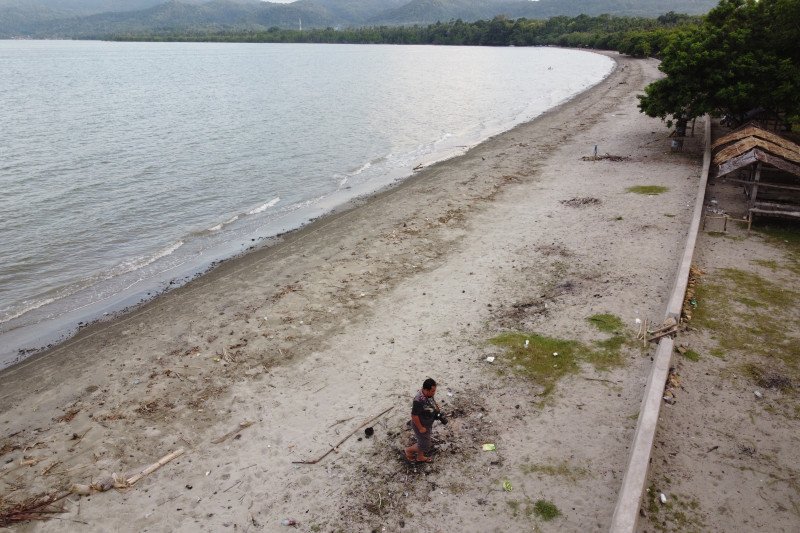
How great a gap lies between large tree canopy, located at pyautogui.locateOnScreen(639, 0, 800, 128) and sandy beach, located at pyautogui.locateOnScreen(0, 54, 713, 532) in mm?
7544

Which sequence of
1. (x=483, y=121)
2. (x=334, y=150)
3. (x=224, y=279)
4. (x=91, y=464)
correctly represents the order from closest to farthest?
(x=91, y=464) < (x=224, y=279) < (x=334, y=150) < (x=483, y=121)

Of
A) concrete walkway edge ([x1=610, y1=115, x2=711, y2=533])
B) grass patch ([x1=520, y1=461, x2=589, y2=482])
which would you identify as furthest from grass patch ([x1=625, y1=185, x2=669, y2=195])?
grass patch ([x1=520, y1=461, x2=589, y2=482])

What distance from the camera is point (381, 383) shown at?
11.2 metres

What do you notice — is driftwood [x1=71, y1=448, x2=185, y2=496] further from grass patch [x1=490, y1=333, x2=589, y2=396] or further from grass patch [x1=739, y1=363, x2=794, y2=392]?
grass patch [x1=739, y1=363, x2=794, y2=392]

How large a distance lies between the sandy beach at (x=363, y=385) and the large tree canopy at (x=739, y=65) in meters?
7.54

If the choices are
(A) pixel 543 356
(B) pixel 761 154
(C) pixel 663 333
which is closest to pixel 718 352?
(C) pixel 663 333

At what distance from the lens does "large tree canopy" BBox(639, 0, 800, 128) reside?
Result: 23531 millimetres

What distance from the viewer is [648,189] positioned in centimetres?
2300

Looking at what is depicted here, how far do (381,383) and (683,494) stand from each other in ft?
19.6

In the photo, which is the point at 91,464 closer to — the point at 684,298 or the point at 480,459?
the point at 480,459

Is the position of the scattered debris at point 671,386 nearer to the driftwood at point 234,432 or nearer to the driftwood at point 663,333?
the driftwood at point 663,333

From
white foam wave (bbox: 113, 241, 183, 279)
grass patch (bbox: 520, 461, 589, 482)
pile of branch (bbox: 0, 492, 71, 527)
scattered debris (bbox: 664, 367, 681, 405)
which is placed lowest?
pile of branch (bbox: 0, 492, 71, 527)

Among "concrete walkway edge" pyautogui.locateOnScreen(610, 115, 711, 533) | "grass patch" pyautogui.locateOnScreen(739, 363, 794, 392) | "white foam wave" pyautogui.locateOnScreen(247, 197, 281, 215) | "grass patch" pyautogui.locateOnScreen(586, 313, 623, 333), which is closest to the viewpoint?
"concrete walkway edge" pyautogui.locateOnScreen(610, 115, 711, 533)

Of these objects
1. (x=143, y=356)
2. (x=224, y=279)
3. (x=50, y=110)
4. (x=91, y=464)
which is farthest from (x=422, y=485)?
(x=50, y=110)
